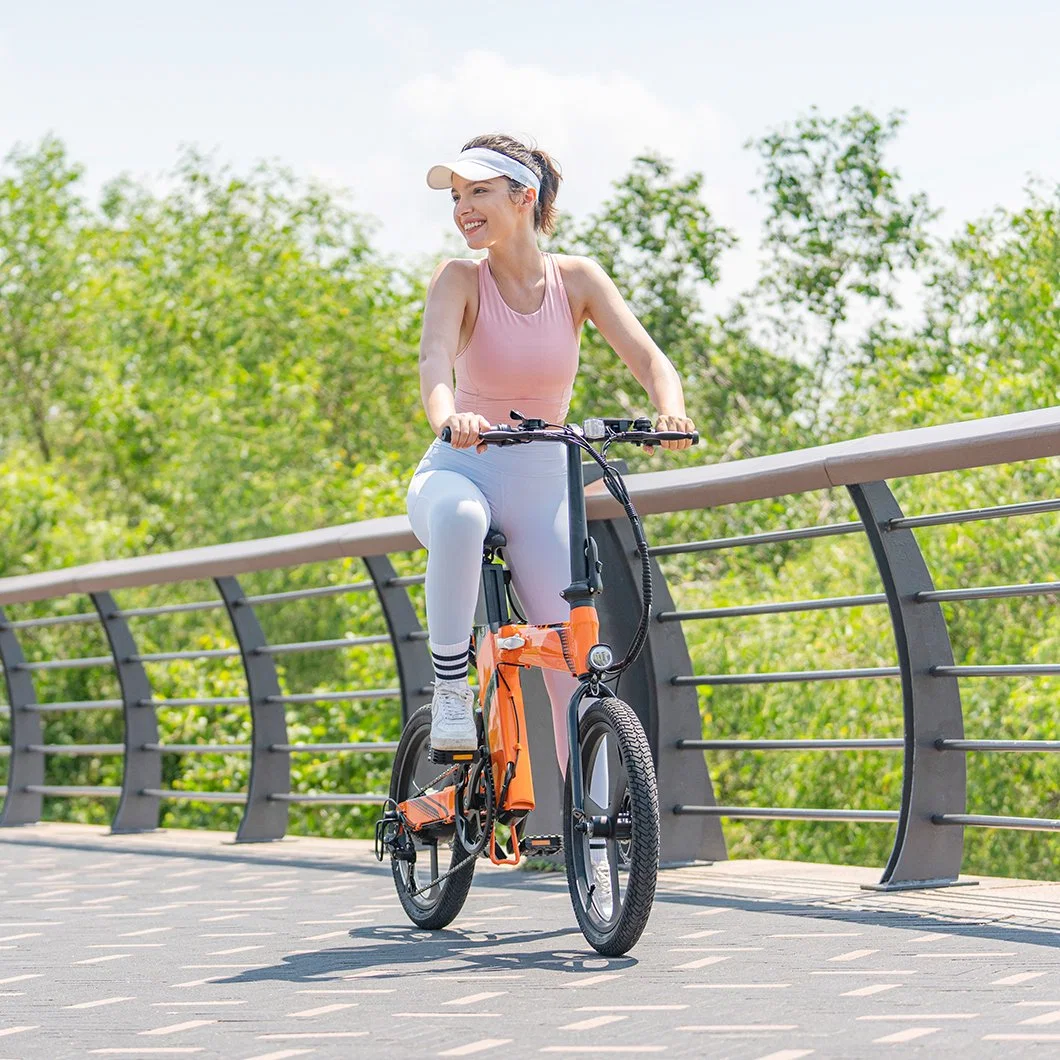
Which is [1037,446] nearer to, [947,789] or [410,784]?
[947,789]

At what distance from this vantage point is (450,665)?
182 inches

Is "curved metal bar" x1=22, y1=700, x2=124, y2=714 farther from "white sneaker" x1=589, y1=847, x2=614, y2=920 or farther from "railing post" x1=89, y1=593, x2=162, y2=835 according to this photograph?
"white sneaker" x1=589, y1=847, x2=614, y2=920

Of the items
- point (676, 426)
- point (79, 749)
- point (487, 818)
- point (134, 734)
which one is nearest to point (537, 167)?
point (676, 426)

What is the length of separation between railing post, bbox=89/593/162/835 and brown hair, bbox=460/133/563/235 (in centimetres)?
427

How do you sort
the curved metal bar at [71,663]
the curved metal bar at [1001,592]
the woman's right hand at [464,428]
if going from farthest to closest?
the curved metal bar at [71,663] → the curved metal bar at [1001,592] → the woman's right hand at [464,428]

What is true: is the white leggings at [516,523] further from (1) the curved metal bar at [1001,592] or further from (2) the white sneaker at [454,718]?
(1) the curved metal bar at [1001,592]

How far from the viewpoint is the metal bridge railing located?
466cm

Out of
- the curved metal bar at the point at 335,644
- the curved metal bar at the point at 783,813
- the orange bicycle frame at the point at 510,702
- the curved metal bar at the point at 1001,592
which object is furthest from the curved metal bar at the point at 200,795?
the curved metal bar at the point at 1001,592

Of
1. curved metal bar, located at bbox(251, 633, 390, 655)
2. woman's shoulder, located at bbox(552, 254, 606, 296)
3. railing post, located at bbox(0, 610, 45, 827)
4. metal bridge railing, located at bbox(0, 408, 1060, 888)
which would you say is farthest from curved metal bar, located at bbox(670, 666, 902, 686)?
railing post, located at bbox(0, 610, 45, 827)

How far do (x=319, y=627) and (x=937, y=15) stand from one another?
1079 inches

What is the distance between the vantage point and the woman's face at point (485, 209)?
184 inches

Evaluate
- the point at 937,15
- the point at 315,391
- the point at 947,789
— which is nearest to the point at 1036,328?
the point at 315,391

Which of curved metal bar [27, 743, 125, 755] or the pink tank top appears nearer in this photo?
the pink tank top

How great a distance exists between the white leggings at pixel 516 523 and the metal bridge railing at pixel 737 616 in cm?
62
